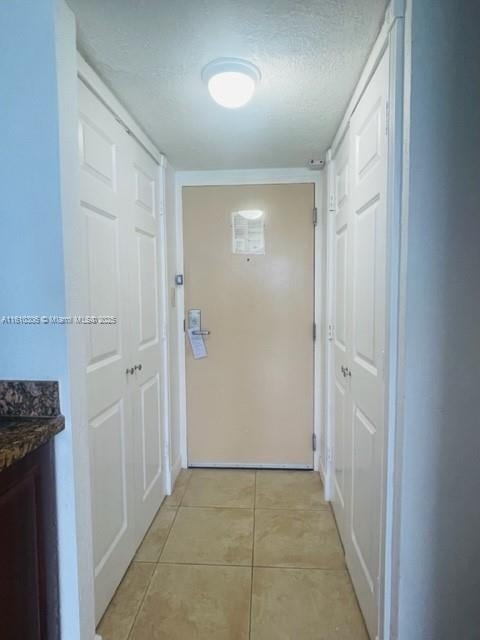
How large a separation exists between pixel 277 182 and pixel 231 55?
127 centimetres

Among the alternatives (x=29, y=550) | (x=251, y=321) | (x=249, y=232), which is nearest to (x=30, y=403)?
(x=29, y=550)

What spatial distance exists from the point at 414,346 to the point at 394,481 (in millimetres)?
427

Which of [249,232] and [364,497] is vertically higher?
[249,232]

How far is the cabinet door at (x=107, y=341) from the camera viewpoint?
139cm

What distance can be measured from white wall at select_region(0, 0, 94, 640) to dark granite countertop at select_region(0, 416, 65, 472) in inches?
2.3

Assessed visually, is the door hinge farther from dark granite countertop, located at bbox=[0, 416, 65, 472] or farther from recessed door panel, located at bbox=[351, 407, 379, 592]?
dark granite countertop, located at bbox=[0, 416, 65, 472]

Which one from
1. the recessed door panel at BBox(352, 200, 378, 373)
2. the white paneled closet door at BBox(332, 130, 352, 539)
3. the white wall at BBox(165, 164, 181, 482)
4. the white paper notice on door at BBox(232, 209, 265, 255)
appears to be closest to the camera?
the recessed door panel at BBox(352, 200, 378, 373)

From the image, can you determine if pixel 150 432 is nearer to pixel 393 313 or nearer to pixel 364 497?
pixel 364 497

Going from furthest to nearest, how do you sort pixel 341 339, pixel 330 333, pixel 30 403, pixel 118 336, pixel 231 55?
pixel 330 333 → pixel 341 339 → pixel 118 336 → pixel 231 55 → pixel 30 403

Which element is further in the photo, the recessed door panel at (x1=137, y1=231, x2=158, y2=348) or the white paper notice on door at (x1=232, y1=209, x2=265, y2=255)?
the white paper notice on door at (x1=232, y1=209, x2=265, y2=255)

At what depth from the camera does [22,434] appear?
953mm

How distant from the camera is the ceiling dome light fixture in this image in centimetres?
135

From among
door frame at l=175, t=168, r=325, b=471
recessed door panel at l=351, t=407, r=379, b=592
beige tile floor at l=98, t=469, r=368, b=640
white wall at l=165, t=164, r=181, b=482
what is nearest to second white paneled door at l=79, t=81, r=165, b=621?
beige tile floor at l=98, t=469, r=368, b=640

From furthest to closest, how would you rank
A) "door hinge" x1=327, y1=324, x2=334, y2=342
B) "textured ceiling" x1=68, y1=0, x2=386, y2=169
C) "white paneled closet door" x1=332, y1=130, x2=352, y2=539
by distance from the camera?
"door hinge" x1=327, y1=324, x2=334, y2=342
"white paneled closet door" x1=332, y1=130, x2=352, y2=539
"textured ceiling" x1=68, y1=0, x2=386, y2=169
